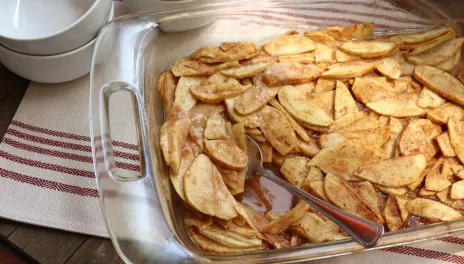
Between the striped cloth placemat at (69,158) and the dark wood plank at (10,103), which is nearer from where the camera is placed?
the striped cloth placemat at (69,158)

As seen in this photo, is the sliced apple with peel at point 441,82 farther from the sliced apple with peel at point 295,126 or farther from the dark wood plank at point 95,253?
the dark wood plank at point 95,253

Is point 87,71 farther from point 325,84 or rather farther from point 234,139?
point 325,84

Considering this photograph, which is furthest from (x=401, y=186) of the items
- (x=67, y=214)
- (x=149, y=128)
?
(x=67, y=214)

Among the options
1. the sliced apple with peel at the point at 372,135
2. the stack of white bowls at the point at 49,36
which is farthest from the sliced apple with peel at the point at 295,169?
the stack of white bowls at the point at 49,36

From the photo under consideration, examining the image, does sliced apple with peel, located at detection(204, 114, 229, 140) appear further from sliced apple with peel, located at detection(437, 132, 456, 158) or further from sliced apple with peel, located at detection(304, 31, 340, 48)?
sliced apple with peel, located at detection(437, 132, 456, 158)

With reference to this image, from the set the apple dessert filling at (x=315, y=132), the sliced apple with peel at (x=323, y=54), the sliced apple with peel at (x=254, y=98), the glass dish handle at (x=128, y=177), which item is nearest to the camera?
the glass dish handle at (x=128, y=177)

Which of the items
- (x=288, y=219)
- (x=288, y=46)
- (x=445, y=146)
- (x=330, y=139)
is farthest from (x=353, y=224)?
(x=288, y=46)
